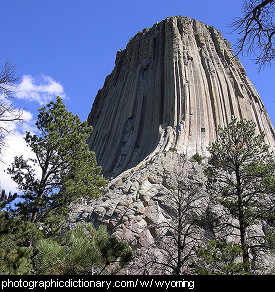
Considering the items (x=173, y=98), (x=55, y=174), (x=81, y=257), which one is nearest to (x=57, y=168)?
(x=55, y=174)

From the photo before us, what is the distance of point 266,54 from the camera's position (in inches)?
206

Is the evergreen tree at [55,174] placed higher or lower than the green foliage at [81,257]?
higher

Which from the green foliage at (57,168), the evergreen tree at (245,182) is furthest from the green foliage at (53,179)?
the evergreen tree at (245,182)

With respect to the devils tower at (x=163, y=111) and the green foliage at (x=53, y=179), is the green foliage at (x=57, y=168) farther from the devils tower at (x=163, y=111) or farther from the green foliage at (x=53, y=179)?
the devils tower at (x=163, y=111)

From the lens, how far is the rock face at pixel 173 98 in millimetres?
34031

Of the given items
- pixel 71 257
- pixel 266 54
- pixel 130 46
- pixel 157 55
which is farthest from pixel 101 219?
pixel 130 46

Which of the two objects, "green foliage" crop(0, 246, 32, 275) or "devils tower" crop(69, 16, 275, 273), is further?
"devils tower" crop(69, 16, 275, 273)

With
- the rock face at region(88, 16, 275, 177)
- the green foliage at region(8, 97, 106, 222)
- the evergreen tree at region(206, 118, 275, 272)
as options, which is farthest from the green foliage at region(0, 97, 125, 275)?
the rock face at region(88, 16, 275, 177)

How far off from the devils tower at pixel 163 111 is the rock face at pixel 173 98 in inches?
4.5

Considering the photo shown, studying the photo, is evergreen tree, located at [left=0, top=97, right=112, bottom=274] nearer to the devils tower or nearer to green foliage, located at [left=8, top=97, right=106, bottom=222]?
green foliage, located at [left=8, top=97, right=106, bottom=222]

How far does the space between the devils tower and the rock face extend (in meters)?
0.11

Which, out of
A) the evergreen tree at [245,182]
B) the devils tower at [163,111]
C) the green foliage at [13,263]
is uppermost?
the devils tower at [163,111]

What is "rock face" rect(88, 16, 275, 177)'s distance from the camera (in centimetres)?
3403

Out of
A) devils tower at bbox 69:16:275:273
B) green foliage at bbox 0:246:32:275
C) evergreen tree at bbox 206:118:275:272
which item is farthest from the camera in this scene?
devils tower at bbox 69:16:275:273
